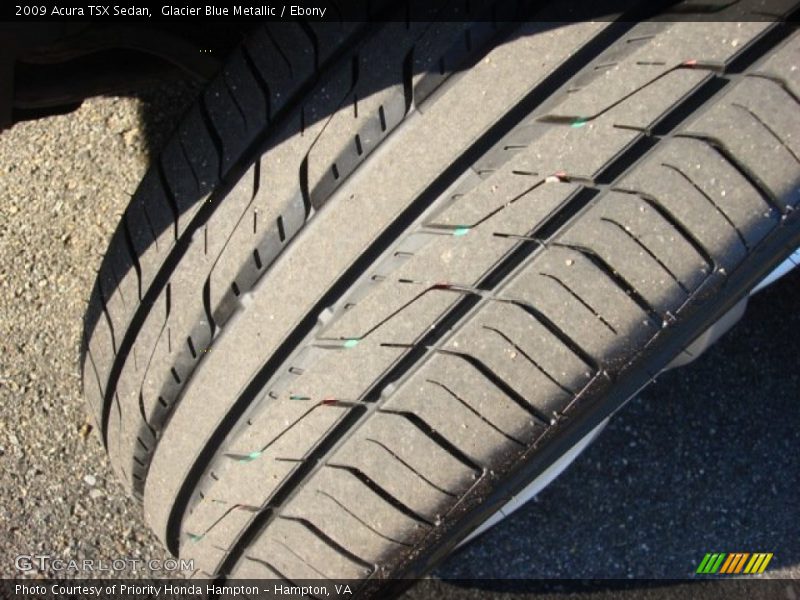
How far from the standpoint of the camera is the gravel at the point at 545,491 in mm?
1611

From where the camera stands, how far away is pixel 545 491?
1.65 meters

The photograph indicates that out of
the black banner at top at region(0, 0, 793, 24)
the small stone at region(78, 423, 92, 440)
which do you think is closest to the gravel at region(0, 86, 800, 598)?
the small stone at region(78, 423, 92, 440)

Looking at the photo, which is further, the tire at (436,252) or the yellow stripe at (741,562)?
the yellow stripe at (741,562)

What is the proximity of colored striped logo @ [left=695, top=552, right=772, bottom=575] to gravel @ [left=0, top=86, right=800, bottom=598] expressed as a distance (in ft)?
0.05

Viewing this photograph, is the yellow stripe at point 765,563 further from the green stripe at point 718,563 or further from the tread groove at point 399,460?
the tread groove at point 399,460

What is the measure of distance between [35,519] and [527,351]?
102cm

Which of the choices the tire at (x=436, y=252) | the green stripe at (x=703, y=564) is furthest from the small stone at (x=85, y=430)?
the green stripe at (x=703, y=564)

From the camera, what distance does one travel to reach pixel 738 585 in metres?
1.60

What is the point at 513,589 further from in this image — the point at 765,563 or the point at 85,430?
the point at 85,430
